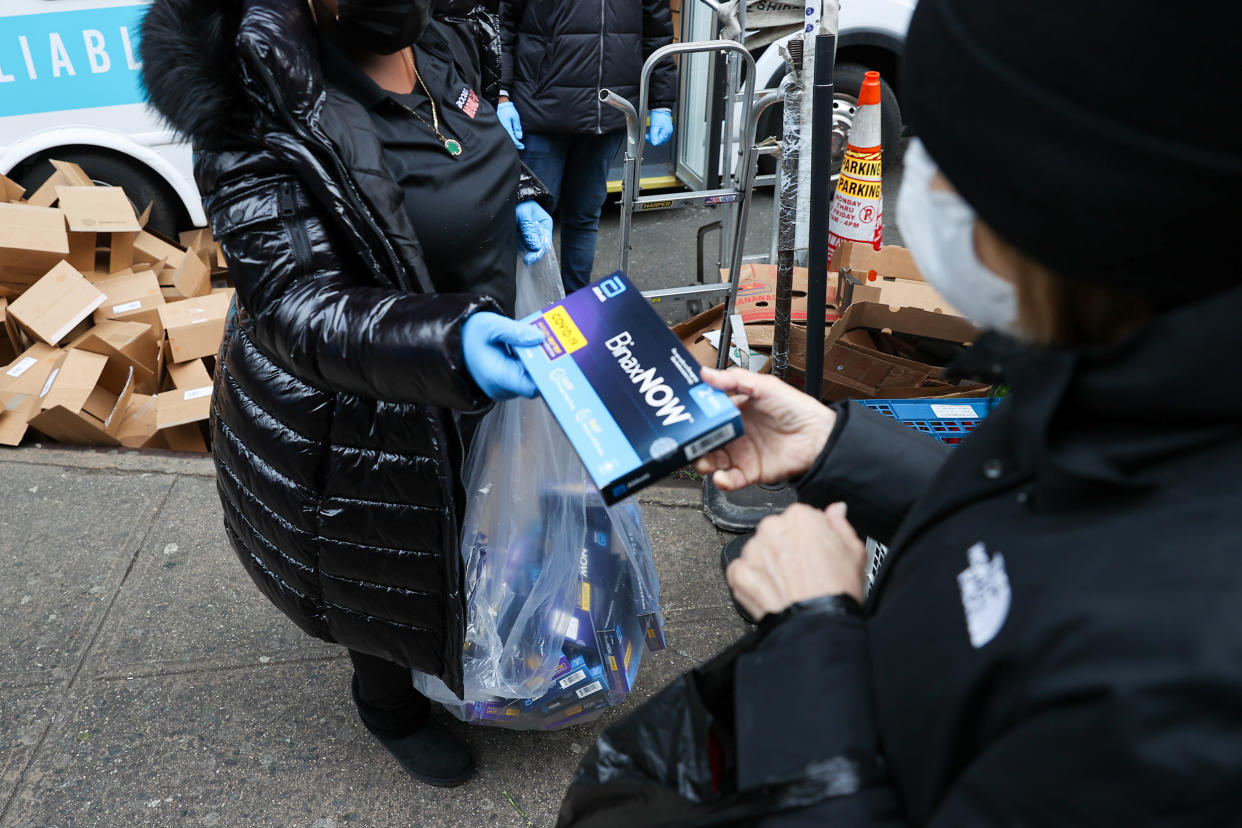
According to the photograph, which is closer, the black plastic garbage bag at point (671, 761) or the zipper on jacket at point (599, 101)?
the black plastic garbage bag at point (671, 761)

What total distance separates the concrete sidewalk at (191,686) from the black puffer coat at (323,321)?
0.59 meters

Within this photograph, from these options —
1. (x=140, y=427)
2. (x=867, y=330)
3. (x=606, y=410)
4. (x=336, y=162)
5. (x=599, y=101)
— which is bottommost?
(x=140, y=427)

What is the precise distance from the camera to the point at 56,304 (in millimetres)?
3588

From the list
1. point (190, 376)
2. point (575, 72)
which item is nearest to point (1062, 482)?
point (575, 72)

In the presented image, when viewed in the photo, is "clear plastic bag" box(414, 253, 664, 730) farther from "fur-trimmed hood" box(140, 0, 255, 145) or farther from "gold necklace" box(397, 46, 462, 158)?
"fur-trimmed hood" box(140, 0, 255, 145)

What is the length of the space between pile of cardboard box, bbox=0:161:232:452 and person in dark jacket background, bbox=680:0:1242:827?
10.2ft

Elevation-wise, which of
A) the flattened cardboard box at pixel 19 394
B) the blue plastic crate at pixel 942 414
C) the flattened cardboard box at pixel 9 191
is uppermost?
the blue plastic crate at pixel 942 414

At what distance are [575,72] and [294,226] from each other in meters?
2.63

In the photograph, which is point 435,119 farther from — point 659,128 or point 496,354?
point 659,128

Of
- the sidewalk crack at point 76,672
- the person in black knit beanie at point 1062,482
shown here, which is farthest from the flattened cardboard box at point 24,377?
the person in black knit beanie at point 1062,482

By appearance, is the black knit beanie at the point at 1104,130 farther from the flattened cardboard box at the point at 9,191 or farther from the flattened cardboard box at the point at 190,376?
the flattened cardboard box at the point at 9,191

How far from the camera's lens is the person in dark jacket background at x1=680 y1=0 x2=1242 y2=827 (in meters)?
0.57

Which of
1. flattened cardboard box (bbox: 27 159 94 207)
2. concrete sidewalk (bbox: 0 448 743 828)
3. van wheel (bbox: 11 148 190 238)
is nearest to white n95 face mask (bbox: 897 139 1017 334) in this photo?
concrete sidewalk (bbox: 0 448 743 828)

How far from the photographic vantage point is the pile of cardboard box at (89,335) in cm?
344
